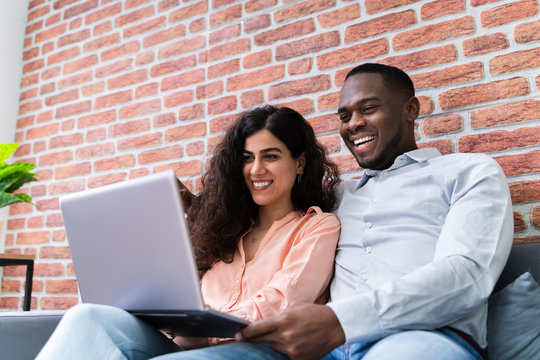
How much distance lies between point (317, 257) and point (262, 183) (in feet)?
1.14

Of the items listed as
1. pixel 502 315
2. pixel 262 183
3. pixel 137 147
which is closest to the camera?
pixel 502 315

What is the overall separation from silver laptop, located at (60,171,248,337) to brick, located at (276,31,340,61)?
3.97 feet

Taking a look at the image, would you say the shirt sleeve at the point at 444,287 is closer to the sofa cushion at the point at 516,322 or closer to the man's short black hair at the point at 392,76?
the sofa cushion at the point at 516,322

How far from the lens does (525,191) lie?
148 centimetres

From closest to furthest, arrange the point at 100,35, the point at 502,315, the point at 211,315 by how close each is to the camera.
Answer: the point at 211,315 → the point at 502,315 → the point at 100,35

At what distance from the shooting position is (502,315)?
1134mm

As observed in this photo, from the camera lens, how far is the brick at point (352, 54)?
1.78 m

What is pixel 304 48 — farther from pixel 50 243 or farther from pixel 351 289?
pixel 50 243

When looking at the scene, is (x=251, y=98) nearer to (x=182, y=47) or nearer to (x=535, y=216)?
(x=182, y=47)

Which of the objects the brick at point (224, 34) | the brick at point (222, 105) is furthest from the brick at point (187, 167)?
the brick at point (224, 34)

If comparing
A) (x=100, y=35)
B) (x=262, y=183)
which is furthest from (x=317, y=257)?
(x=100, y=35)

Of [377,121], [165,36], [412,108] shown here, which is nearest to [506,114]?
[412,108]

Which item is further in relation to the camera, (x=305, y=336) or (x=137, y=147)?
(x=137, y=147)

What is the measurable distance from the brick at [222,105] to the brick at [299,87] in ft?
0.62
